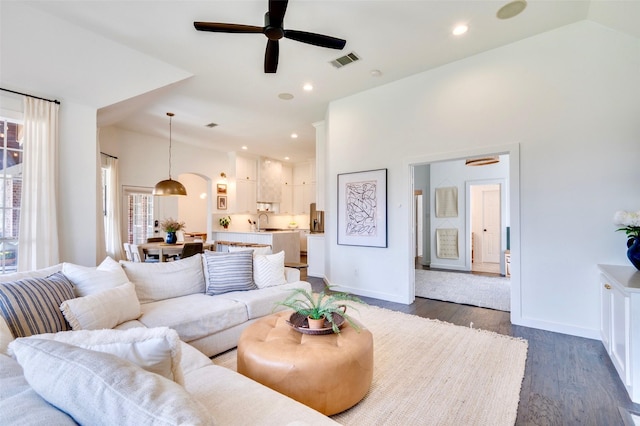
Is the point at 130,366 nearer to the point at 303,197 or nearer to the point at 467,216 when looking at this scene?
the point at 467,216

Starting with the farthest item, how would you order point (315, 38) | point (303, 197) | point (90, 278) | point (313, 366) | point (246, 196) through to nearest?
point (303, 197) → point (246, 196) → point (315, 38) → point (90, 278) → point (313, 366)

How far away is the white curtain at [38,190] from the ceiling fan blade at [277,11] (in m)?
2.88

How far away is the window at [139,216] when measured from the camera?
6.80 meters

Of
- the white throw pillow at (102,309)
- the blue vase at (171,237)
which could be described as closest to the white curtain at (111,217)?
the blue vase at (171,237)

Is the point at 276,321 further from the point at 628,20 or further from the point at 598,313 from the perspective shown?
the point at 628,20

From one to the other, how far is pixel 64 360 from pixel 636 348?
3.09 meters

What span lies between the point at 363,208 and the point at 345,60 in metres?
2.17

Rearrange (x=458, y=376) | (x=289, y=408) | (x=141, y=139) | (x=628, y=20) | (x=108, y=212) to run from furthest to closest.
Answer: (x=141, y=139), (x=108, y=212), (x=628, y=20), (x=458, y=376), (x=289, y=408)

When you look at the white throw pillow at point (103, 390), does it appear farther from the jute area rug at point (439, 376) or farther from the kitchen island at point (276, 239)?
the kitchen island at point (276, 239)

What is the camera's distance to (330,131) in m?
5.21

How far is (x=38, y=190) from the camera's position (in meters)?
3.21

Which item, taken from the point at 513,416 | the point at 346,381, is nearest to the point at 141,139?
the point at 346,381

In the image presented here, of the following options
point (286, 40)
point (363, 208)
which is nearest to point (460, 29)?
point (286, 40)

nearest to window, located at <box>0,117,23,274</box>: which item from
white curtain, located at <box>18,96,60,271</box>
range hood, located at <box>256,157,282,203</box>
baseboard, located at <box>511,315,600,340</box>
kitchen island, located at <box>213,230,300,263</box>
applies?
white curtain, located at <box>18,96,60,271</box>
